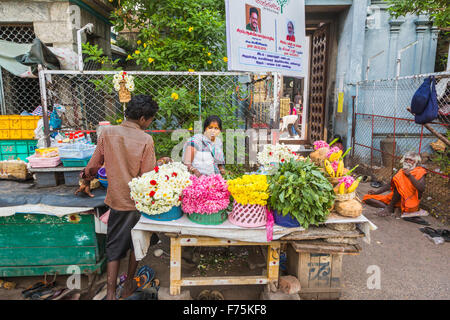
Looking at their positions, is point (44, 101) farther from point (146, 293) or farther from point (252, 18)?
point (252, 18)

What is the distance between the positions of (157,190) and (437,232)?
4647mm

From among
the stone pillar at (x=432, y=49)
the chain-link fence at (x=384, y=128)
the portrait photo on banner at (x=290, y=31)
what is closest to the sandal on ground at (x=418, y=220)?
the chain-link fence at (x=384, y=128)

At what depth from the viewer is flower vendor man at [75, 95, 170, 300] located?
282 cm

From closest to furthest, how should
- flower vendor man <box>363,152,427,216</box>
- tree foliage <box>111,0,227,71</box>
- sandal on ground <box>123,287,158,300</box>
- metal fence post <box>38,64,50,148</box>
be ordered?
1. sandal on ground <box>123,287,158,300</box>
2. metal fence post <box>38,64,50,148</box>
3. tree foliage <box>111,0,227,71</box>
4. flower vendor man <box>363,152,427,216</box>

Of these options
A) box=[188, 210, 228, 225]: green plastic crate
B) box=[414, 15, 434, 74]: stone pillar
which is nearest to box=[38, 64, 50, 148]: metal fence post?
box=[188, 210, 228, 225]: green plastic crate

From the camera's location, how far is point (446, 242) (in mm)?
4547

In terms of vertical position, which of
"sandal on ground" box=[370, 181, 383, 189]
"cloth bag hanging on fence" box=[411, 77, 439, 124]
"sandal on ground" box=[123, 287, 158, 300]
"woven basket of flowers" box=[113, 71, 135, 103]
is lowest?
"sandal on ground" box=[123, 287, 158, 300]

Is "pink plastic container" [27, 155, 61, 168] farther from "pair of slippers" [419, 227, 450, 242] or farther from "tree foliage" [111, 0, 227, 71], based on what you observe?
"pair of slippers" [419, 227, 450, 242]

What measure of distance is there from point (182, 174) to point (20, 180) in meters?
2.46

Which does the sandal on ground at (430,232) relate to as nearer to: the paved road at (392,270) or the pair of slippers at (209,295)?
the paved road at (392,270)

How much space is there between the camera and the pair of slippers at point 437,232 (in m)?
4.65

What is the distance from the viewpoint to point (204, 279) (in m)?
2.98
